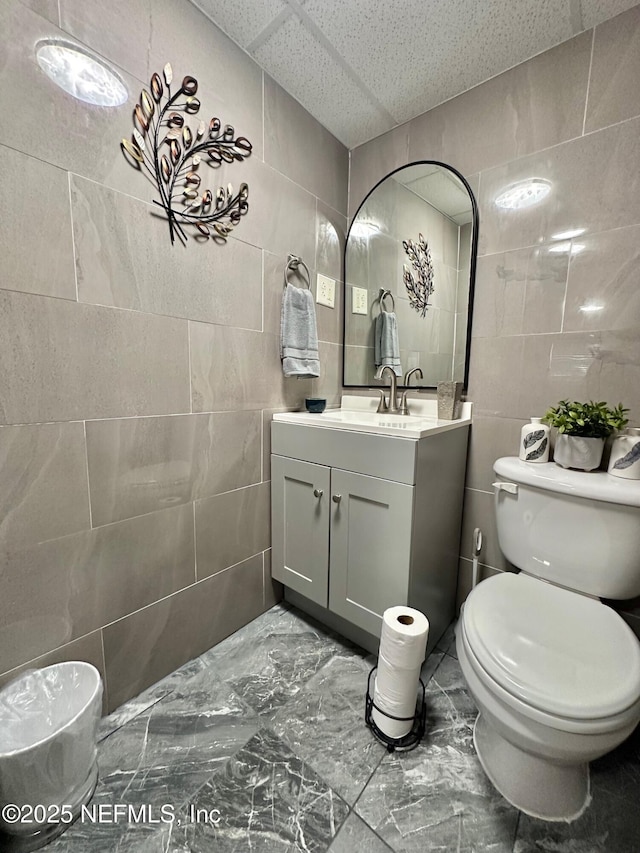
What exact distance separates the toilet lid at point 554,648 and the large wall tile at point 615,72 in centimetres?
150

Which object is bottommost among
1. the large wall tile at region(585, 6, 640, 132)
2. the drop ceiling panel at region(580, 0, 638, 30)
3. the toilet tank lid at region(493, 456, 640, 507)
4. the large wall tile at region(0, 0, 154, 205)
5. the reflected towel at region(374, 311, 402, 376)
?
the toilet tank lid at region(493, 456, 640, 507)

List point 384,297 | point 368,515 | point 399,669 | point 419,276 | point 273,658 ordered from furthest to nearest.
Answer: point 384,297
point 419,276
point 273,658
point 368,515
point 399,669

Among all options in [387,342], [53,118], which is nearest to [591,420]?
[387,342]

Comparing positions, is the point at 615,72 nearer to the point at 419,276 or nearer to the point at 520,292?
the point at 520,292

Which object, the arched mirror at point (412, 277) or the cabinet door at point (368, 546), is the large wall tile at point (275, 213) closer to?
the arched mirror at point (412, 277)

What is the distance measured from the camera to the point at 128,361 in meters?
1.04

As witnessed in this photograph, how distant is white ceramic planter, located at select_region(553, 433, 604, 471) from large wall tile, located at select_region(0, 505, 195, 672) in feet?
4.23

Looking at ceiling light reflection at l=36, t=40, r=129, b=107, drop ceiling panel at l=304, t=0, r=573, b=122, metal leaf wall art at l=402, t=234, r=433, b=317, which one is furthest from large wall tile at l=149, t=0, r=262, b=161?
metal leaf wall art at l=402, t=234, r=433, b=317

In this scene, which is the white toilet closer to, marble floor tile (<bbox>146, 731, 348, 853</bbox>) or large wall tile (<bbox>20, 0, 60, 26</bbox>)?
marble floor tile (<bbox>146, 731, 348, 853</bbox>)

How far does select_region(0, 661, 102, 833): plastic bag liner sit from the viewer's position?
76 centimetres

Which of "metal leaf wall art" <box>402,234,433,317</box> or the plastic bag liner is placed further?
"metal leaf wall art" <box>402,234,433,317</box>

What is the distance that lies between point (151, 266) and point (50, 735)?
1.22 meters

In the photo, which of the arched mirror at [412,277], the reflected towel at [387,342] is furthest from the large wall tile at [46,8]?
the reflected towel at [387,342]

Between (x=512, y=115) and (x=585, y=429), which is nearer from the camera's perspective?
(x=585, y=429)
